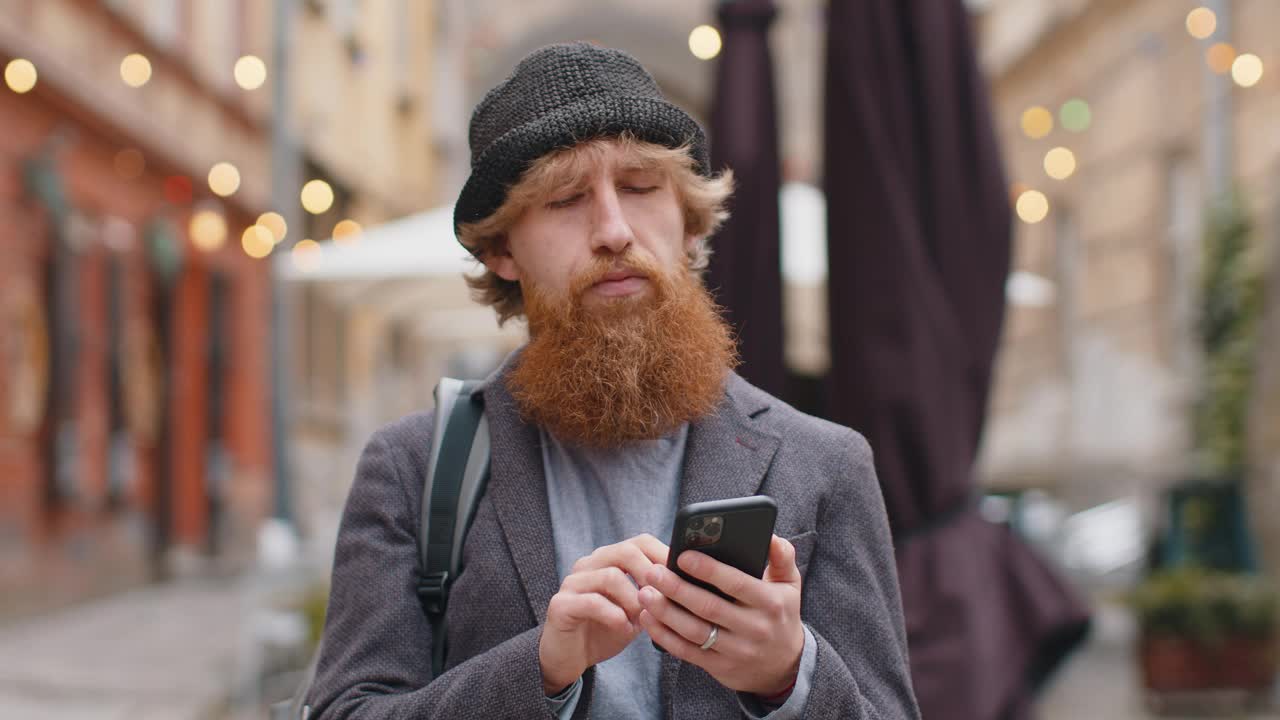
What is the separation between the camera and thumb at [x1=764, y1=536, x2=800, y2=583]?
1.75 meters

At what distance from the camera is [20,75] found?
1159 centimetres

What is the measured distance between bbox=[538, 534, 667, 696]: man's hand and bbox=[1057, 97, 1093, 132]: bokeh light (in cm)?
1567

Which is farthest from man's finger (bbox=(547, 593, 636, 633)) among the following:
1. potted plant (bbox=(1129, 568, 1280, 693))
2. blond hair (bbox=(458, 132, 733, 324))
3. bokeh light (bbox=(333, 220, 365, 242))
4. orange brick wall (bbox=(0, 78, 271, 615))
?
orange brick wall (bbox=(0, 78, 271, 615))

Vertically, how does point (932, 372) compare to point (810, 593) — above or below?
above

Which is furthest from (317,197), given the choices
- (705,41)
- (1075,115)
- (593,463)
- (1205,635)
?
(1075,115)

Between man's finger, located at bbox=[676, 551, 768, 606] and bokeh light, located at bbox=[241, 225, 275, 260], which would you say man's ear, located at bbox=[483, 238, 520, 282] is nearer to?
man's finger, located at bbox=[676, 551, 768, 606]

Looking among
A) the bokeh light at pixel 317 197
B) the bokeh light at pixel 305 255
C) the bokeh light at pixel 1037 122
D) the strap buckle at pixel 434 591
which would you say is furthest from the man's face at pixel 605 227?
the bokeh light at pixel 1037 122

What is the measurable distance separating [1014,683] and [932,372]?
2.50 feet

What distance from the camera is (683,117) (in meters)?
2.11

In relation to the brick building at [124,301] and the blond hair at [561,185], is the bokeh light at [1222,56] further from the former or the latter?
the blond hair at [561,185]

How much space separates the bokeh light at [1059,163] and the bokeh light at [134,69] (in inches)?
386

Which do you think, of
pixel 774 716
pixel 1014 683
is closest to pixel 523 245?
pixel 774 716

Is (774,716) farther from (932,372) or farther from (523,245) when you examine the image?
(932,372)

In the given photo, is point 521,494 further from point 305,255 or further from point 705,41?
point 305,255
